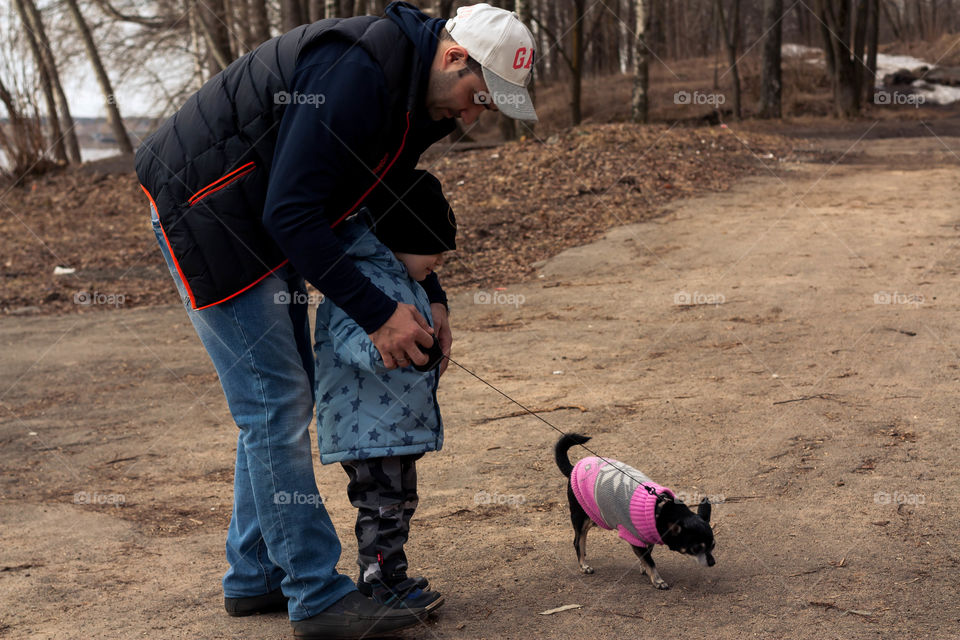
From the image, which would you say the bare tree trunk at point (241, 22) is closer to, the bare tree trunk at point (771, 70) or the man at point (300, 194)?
the bare tree trunk at point (771, 70)

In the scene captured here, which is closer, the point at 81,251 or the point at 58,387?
the point at 58,387

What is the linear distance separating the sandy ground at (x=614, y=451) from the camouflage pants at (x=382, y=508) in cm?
25

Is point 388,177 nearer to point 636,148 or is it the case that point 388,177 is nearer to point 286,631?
point 286,631

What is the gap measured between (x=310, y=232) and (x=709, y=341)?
13.3 ft

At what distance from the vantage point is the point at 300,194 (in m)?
2.23

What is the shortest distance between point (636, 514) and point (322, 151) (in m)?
1.42

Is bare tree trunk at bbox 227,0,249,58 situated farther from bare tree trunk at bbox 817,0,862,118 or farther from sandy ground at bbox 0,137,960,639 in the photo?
sandy ground at bbox 0,137,960,639

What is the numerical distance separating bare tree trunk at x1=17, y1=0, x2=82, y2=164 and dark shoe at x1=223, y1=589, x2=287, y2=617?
2054cm

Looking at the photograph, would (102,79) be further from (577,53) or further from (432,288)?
(432,288)

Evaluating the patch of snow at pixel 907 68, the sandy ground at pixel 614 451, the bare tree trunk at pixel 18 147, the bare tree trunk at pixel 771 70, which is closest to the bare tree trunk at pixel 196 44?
the bare tree trunk at pixel 18 147

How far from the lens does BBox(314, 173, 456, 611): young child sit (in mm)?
2520

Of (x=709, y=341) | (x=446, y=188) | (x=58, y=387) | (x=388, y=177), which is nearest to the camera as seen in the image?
(x=388, y=177)

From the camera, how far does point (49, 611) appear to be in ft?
9.86

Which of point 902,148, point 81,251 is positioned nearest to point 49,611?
point 81,251
